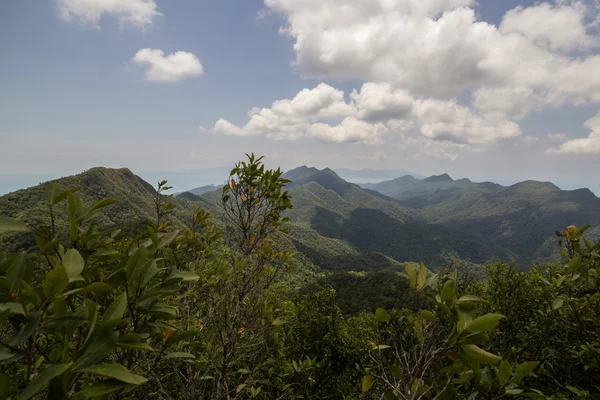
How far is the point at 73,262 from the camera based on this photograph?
4.25 ft

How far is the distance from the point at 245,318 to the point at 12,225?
3.63 metres

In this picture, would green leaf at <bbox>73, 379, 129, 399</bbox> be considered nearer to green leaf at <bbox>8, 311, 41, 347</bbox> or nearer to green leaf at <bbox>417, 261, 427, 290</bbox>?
green leaf at <bbox>8, 311, 41, 347</bbox>

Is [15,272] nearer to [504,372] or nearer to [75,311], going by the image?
[75,311]

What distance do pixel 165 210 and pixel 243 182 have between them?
149 cm

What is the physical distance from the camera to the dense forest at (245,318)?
3.99 feet

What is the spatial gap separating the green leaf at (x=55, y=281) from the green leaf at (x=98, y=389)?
1.33 feet

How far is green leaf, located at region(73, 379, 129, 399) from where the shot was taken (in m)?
1.02

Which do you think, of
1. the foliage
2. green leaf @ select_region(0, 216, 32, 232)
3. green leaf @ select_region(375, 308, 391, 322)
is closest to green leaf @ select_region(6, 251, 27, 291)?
the foliage

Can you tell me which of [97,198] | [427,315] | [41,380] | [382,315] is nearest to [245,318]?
[382,315]

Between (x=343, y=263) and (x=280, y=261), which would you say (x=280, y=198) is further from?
(x=343, y=263)

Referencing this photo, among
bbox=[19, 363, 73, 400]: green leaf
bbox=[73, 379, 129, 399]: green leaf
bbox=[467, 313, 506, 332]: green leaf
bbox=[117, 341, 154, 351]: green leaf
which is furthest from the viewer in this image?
bbox=[467, 313, 506, 332]: green leaf

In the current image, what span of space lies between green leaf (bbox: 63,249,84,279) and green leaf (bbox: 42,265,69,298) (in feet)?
0.31

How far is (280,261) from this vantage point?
190 inches

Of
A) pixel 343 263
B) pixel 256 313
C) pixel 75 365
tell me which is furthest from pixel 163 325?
pixel 343 263
